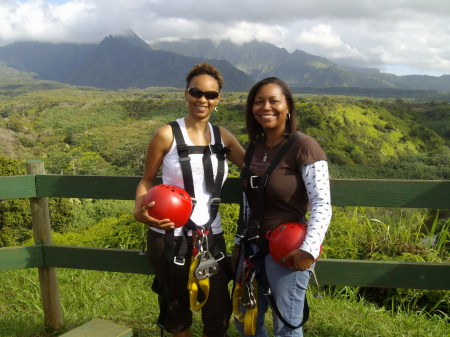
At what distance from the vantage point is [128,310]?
3.59m

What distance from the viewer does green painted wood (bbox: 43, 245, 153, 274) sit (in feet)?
10.0

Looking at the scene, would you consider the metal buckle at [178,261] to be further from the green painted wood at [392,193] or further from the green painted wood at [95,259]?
the green painted wood at [392,193]

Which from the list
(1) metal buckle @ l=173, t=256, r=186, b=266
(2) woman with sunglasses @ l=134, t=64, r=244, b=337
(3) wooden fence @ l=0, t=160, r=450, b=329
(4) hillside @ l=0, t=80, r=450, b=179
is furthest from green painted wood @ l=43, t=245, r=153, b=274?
(4) hillside @ l=0, t=80, r=450, b=179

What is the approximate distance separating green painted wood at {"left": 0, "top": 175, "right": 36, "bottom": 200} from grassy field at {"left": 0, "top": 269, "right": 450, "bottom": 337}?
1.14 m

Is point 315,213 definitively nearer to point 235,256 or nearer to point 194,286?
point 235,256

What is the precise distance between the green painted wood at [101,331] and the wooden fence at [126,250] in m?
0.73

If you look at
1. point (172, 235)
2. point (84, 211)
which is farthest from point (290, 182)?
point (84, 211)

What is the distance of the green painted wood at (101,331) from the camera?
2.19m

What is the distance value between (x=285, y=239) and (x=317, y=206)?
223mm

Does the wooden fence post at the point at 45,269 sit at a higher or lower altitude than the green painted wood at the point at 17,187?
lower

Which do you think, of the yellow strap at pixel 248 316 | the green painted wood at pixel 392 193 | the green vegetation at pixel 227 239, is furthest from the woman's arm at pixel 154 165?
the green painted wood at pixel 392 193

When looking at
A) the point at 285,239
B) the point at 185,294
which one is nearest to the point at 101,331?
the point at 185,294

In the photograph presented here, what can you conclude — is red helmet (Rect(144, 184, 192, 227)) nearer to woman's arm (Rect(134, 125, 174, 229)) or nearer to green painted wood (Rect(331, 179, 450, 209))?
woman's arm (Rect(134, 125, 174, 229))

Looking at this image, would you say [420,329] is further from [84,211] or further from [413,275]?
[84,211]
